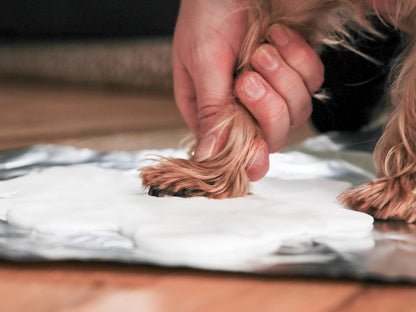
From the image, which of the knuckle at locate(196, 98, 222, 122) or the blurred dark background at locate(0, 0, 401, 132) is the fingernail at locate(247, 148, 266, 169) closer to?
the knuckle at locate(196, 98, 222, 122)

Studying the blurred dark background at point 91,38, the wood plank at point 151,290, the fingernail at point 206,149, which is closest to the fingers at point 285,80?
the fingernail at point 206,149

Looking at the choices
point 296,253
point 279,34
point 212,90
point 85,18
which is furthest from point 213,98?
point 85,18

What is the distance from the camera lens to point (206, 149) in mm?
664

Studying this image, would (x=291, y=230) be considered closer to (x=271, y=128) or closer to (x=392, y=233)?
(x=392, y=233)

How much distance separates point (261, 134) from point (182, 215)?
20 centimetres

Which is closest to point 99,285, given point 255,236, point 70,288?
point 70,288

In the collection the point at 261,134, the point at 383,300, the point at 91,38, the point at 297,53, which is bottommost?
the point at 383,300

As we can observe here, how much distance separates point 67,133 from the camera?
1151 mm

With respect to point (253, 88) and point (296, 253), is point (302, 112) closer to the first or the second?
point (253, 88)

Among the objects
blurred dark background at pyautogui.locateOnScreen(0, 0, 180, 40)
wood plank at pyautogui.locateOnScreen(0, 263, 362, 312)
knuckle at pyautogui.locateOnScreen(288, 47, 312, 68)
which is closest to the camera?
wood plank at pyautogui.locateOnScreen(0, 263, 362, 312)

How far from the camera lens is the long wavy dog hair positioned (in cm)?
58

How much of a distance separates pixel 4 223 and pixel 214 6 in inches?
14.6

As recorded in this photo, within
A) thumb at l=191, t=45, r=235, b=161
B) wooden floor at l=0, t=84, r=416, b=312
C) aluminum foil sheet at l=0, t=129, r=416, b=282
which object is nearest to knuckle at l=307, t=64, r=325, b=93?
thumb at l=191, t=45, r=235, b=161

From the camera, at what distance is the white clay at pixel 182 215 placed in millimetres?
445
